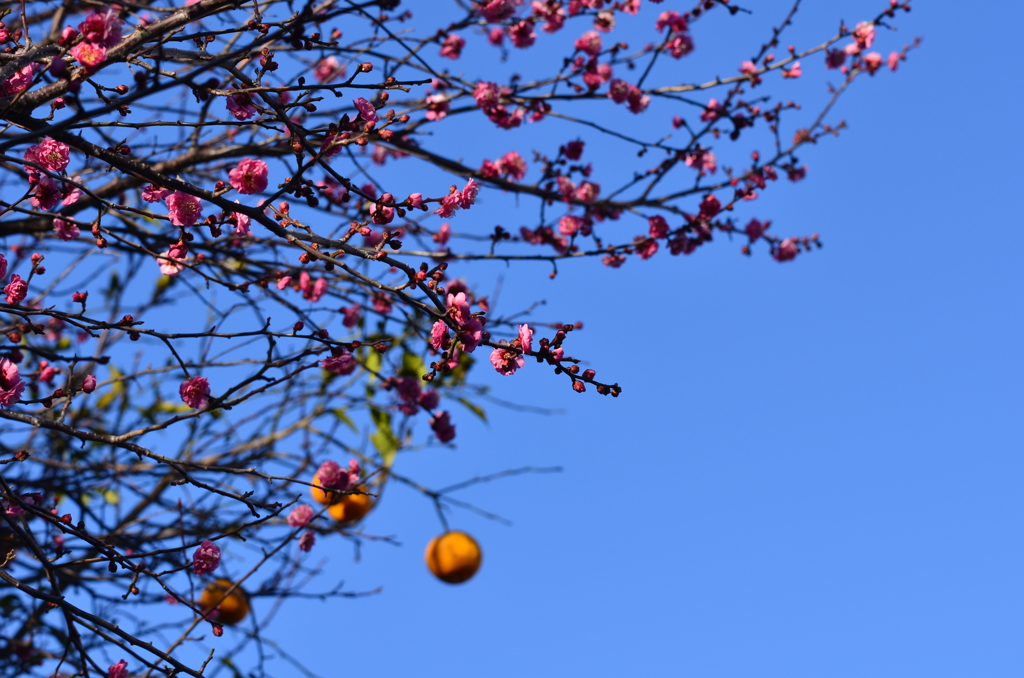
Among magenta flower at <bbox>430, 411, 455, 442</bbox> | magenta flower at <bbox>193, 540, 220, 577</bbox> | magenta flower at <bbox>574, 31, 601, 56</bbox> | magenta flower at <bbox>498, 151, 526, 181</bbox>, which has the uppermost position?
magenta flower at <bbox>574, 31, 601, 56</bbox>

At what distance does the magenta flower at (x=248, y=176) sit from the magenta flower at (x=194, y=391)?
3.08 feet

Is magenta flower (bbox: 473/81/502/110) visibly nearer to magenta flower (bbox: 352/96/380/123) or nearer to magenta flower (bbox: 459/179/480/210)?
magenta flower (bbox: 459/179/480/210)

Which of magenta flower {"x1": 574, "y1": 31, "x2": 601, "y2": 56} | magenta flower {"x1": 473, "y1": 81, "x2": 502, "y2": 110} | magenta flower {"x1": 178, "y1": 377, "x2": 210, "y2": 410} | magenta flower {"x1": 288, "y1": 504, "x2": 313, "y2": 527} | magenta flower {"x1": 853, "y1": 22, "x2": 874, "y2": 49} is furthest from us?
magenta flower {"x1": 853, "y1": 22, "x2": 874, "y2": 49}

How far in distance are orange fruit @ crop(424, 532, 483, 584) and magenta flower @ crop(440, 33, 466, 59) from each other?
309cm

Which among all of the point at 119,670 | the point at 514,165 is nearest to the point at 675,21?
the point at 514,165

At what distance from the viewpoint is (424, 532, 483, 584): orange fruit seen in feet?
18.2

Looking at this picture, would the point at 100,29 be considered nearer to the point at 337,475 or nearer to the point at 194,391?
the point at 194,391

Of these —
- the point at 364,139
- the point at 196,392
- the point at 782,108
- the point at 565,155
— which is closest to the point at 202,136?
the point at 196,392

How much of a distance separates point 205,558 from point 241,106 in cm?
163

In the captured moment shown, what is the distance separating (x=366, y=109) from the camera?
8.80 ft

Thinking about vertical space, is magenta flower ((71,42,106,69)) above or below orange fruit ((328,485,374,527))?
below

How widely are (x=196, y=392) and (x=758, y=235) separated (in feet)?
11.7

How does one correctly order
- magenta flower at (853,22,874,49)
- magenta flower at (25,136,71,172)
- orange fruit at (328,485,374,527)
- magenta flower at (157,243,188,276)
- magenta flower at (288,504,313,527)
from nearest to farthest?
Result: 1. magenta flower at (157,243,188,276)
2. magenta flower at (25,136,71,172)
3. magenta flower at (288,504,313,527)
4. magenta flower at (853,22,874,49)
5. orange fruit at (328,485,374,527)

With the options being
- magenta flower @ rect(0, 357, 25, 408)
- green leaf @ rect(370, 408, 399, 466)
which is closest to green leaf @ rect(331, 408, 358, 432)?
green leaf @ rect(370, 408, 399, 466)
